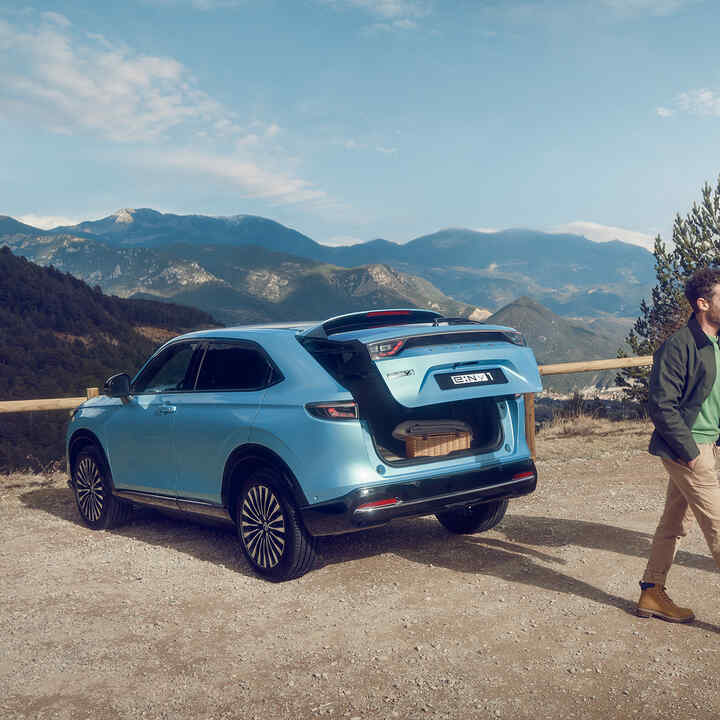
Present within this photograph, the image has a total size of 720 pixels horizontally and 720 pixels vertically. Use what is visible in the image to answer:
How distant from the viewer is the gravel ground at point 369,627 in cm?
383

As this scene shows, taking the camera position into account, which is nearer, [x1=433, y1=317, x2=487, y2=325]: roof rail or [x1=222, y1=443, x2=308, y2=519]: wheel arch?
[x1=222, y1=443, x2=308, y2=519]: wheel arch

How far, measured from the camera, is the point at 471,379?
17.5 ft

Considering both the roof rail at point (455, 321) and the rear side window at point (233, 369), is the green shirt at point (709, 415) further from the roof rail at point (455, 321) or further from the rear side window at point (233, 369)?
the rear side window at point (233, 369)

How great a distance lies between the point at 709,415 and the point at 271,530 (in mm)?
3031

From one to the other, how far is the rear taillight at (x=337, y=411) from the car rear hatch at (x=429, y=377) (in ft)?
0.31

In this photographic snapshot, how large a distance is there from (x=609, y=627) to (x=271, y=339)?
117 inches

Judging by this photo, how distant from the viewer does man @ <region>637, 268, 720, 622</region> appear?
433 centimetres

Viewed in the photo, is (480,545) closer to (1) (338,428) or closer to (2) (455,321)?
(2) (455,321)

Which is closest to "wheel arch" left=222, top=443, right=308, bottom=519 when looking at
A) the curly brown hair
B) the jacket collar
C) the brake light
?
the brake light

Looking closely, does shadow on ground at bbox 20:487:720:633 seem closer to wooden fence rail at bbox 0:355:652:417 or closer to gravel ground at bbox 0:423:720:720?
gravel ground at bbox 0:423:720:720

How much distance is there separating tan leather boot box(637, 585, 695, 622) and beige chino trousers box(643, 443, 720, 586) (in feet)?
0.22

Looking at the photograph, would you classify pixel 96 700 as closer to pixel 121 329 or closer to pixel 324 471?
pixel 324 471

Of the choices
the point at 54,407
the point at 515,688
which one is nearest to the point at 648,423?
the point at 54,407

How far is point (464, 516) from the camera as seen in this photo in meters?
6.83
